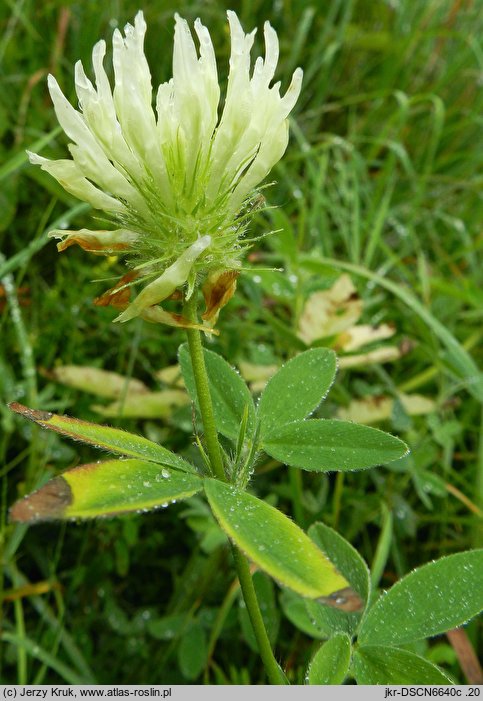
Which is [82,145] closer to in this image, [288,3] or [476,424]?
[476,424]

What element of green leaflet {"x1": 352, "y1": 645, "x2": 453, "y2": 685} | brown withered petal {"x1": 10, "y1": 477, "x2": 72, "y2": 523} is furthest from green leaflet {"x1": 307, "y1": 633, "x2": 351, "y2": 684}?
brown withered petal {"x1": 10, "y1": 477, "x2": 72, "y2": 523}

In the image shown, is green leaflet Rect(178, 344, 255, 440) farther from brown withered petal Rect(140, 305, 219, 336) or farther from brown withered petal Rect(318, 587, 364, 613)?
brown withered petal Rect(318, 587, 364, 613)

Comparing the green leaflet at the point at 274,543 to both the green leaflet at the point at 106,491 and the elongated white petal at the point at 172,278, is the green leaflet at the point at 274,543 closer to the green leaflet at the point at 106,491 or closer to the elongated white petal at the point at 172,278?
the green leaflet at the point at 106,491

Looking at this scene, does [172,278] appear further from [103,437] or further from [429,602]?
[429,602]

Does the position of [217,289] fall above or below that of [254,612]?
above

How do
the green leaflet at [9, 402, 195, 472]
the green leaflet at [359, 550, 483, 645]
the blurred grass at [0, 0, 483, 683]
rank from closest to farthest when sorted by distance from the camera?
the green leaflet at [9, 402, 195, 472]
the green leaflet at [359, 550, 483, 645]
the blurred grass at [0, 0, 483, 683]

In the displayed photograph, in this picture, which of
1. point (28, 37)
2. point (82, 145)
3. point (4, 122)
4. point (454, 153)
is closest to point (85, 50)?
point (28, 37)

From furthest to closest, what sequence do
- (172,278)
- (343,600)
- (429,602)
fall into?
(429,602)
(172,278)
(343,600)

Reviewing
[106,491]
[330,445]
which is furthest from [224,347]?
[106,491]
